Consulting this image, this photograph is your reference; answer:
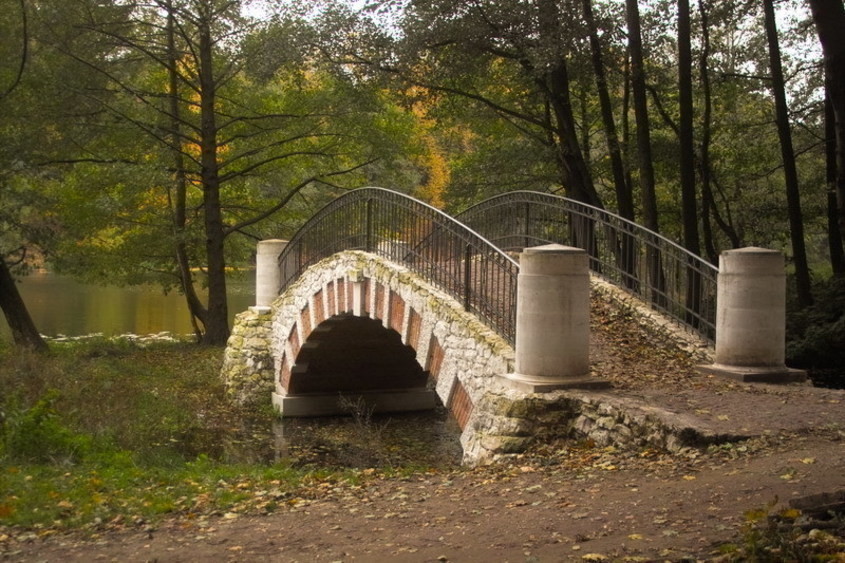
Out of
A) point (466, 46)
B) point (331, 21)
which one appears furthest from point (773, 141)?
point (331, 21)

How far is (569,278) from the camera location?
27.3 ft

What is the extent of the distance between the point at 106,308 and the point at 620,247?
25.4 meters

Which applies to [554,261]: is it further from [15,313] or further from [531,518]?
[15,313]

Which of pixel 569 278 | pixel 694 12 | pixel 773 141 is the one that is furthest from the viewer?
pixel 773 141

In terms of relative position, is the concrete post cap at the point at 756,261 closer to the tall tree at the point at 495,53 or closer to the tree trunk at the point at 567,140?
the tall tree at the point at 495,53

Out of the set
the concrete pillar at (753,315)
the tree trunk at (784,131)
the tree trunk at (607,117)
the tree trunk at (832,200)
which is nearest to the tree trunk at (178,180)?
the tree trunk at (607,117)

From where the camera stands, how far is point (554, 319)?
8.32 metres

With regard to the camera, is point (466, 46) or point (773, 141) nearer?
point (466, 46)

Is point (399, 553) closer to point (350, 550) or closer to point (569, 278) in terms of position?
point (350, 550)

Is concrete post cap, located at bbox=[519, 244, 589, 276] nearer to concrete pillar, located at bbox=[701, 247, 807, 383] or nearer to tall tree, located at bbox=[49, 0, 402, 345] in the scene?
concrete pillar, located at bbox=[701, 247, 807, 383]

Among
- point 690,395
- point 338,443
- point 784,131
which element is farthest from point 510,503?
point 784,131

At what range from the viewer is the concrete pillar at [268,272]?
59.2 ft

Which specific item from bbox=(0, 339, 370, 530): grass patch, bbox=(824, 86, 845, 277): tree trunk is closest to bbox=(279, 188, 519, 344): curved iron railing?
bbox=(0, 339, 370, 530): grass patch

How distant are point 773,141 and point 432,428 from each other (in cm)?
1216
